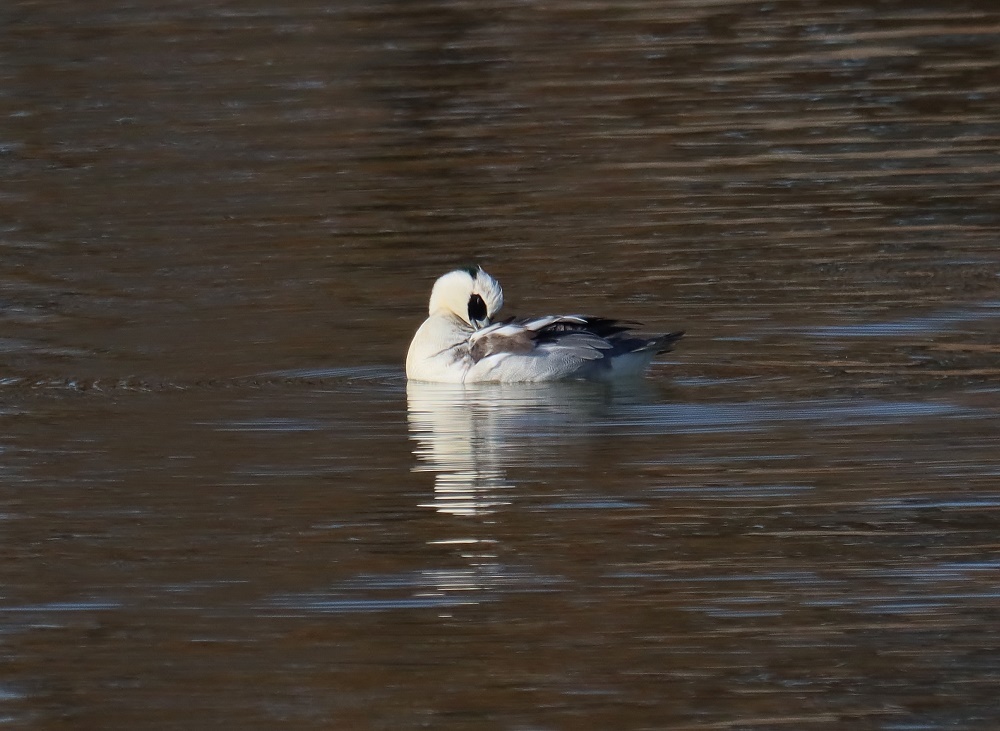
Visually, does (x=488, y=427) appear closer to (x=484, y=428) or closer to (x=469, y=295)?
(x=484, y=428)

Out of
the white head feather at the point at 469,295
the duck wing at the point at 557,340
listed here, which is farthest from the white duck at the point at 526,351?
the white head feather at the point at 469,295

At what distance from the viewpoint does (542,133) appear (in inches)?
749

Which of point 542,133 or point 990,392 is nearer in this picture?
point 990,392

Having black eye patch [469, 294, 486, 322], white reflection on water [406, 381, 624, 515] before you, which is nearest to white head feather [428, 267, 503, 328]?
Result: black eye patch [469, 294, 486, 322]

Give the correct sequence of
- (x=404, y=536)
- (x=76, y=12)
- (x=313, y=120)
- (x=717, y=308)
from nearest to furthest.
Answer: (x=404, y=536) → (x=717, y=308) → (x=313, y=120) → (x=76, y=12)

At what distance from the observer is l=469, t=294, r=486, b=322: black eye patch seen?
37.6ft

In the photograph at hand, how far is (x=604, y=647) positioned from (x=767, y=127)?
39.3ft

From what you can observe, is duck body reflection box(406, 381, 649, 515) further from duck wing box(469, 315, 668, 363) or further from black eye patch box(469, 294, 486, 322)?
black eye patch box(469, 294, 486, 322)

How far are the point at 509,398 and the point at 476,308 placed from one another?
2.53 ft

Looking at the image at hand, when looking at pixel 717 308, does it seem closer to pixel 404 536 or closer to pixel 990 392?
pixel 990 392

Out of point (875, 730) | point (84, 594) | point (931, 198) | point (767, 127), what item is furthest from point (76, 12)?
point (875, 730)

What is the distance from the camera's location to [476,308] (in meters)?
11.5

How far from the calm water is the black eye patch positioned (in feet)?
1.88

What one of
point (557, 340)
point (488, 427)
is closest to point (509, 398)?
point (557, 340)
